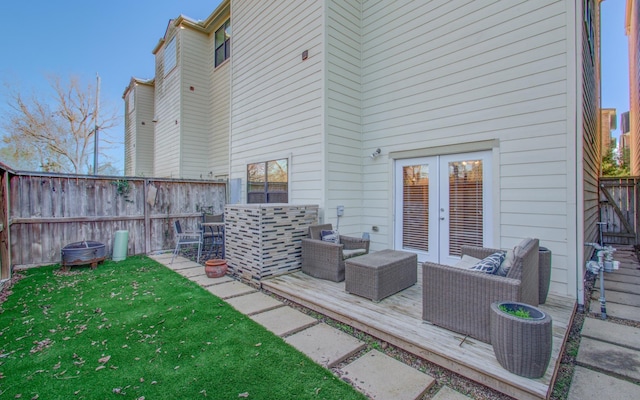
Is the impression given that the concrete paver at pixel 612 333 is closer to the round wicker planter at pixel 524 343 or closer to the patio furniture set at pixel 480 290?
the patio furniture set at pixel 480 290

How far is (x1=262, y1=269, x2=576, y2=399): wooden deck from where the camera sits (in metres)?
2.08

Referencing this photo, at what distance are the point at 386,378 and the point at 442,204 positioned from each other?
131 inches

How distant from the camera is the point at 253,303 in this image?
153 inches

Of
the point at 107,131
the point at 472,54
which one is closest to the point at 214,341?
the point at 472,54

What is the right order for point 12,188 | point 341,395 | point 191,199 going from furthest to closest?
point 191,199, point 12,188, point 341,395

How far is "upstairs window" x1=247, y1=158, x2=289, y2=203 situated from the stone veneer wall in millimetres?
1286

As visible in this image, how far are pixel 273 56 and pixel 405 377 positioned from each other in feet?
21.3

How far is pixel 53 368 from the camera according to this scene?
7.73ft

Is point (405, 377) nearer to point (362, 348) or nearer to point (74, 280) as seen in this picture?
point (362, 348)

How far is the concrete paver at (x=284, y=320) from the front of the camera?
311cm

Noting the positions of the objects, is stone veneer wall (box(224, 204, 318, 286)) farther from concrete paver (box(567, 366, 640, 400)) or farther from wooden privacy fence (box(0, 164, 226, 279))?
concrete paver (box(567, 366, 640, 400))

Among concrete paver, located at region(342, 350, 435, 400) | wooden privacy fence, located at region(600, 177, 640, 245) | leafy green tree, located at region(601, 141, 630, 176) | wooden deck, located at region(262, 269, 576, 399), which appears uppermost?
leafy green tree, located at region(601, 141, 630, 176)

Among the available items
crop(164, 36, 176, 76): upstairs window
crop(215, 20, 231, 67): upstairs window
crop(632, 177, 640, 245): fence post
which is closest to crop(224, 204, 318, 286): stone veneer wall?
crop(215, 20, 231, 67): upstairs window

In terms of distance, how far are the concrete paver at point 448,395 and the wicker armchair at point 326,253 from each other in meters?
2.28
